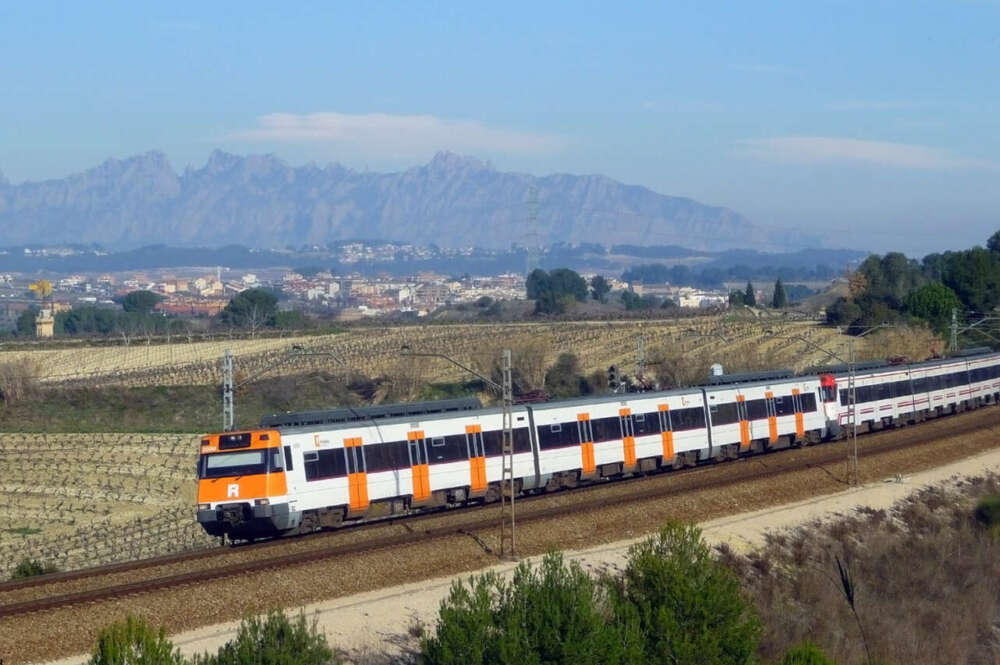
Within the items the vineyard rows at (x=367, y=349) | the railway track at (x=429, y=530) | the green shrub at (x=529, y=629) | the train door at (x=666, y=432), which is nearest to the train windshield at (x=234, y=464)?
the railway track at (x=429, y=530)

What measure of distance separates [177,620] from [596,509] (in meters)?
12.7

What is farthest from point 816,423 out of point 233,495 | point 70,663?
point 70,663

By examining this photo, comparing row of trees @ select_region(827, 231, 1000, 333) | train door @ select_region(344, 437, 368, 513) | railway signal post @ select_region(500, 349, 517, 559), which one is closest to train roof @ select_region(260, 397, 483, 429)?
train door @ select_region(344, 437, 368, 513)

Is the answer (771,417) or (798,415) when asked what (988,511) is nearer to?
(771,417)

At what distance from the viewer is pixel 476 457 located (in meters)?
32.6

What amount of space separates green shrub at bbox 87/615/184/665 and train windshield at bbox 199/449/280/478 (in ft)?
42.7

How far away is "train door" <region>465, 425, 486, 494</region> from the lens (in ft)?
106

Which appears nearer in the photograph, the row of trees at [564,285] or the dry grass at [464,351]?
the dry grass at [464,351]

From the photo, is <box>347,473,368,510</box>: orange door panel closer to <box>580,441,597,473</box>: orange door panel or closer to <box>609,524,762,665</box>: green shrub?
<box>580,441,597,473</box>: orange door panel

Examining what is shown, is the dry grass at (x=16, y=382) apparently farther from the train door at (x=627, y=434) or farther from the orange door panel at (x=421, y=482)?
the orange door panel at (x=421, y=482)

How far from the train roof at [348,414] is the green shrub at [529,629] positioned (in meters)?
12.2

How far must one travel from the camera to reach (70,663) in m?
19.9

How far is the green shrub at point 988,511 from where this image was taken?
38.4 m

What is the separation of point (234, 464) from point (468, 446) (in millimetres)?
6657
